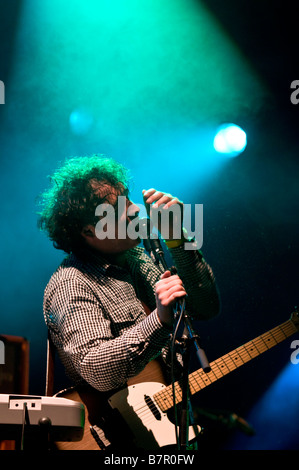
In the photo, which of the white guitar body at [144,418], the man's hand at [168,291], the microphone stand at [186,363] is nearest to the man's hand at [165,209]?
the man's hand at [168,291]

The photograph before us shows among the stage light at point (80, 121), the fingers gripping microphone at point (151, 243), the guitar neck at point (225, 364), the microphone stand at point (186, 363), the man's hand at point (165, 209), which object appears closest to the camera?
the microphone stand at point (186, 363)

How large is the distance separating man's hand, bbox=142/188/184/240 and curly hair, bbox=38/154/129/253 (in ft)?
1.87

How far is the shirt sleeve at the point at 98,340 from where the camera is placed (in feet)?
5.78

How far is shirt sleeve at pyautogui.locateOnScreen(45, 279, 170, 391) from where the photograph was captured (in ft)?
5.78

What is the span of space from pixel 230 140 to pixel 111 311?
2.23 m

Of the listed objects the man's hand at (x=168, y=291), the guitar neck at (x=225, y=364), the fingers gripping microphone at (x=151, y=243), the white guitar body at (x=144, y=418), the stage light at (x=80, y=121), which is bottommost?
the white guitar body at (x=144, y=418)

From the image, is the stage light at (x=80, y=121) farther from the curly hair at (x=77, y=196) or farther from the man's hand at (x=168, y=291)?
the man's hand at (x=168, y=291)

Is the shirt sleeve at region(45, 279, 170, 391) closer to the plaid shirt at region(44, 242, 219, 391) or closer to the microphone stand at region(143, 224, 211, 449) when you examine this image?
the plaid shirt at region(44, 242, 219, 391)

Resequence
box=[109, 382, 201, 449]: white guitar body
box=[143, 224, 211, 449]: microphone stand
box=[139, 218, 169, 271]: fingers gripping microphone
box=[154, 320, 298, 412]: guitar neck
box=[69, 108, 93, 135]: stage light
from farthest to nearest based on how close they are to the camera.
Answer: box=[69, 108, 93, 135]: stage light, box=[154, 320, 298, 412]: guitar neck, box=[109, 382, 201, 449]: white guitar body, box=[139, 218, 169, 271]: fingers gripping microphone, box=[143, 224, 211, 449]: microphone stand

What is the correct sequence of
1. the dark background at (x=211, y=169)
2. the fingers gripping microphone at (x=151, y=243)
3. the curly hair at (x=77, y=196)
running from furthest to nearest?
the dark background at (x=211, y=169)
the curly hair at (x=77, y=196)
the fingers gripping microphone at (x=151, y=243)

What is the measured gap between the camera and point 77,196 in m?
2.54

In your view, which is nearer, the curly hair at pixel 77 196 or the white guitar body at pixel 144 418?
the white guitar body at pixel 144 418

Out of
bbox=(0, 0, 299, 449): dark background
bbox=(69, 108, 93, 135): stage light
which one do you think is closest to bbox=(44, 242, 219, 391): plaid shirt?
bbox=(0, 0, 299, 449): dark background

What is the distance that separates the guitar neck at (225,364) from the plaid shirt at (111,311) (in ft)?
0.70
